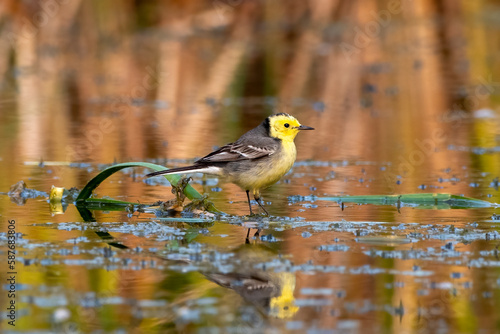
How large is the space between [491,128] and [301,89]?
5.33 metres

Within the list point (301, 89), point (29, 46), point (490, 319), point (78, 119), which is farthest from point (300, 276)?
point (29, 46)

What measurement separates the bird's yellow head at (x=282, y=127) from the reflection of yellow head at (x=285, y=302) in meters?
2.66

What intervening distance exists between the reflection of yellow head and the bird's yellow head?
2.66 metres

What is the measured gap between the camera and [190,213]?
723 centimetres

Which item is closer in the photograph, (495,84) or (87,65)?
(495,84)

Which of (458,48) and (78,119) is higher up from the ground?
(458,48)

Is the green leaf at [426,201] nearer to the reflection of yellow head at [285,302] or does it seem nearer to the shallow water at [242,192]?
the shallow water at [242,192]

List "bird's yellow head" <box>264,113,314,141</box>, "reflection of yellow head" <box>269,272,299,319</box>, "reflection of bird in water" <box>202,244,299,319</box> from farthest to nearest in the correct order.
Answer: "bird's yellow head" <box>264,113,314,141</box>
"reflection of bird in water" <box>202,244,299,319</box>
"reflection of yellow head" <box>269,272,299,319</box>

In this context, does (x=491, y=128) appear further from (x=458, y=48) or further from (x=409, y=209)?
(x=458, y=48)

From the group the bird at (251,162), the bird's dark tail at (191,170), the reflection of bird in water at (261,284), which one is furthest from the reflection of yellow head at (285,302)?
the bird at (251,162)

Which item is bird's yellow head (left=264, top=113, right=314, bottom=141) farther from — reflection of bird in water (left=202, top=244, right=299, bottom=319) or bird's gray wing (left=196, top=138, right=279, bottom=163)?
reflection of bird in water (left=202, top=244, right=299, bottom=319)

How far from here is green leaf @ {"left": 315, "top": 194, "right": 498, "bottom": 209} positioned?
7594mm

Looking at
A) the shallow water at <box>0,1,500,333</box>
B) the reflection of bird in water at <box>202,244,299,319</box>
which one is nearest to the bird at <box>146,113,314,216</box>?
the shallow water at <box>0,1,500,333</box>

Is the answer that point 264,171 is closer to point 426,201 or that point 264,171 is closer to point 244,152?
point 244,152
